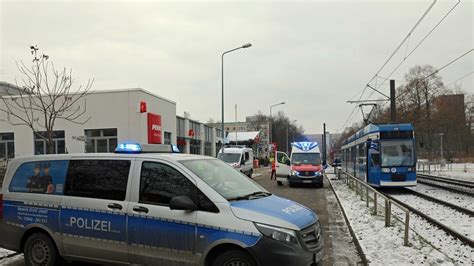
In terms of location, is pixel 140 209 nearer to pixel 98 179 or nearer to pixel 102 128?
pixel 98 179

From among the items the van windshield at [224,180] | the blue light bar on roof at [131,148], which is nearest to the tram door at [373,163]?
the van windshield at [224,180]

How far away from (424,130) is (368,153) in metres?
47.8

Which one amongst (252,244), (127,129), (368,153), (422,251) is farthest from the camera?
(127,129)

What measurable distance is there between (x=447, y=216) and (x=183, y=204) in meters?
10.1

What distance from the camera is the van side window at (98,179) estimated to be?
19.6 ft

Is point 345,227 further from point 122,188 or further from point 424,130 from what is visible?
point 424,130

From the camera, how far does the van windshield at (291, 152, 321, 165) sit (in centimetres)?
2531

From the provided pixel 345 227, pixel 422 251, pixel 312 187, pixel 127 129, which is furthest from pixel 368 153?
pixel 127 129

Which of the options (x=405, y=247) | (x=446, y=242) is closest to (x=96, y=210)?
(x=405, y=247)

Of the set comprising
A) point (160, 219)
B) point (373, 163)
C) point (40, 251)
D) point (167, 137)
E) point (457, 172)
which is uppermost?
point (167, 137)

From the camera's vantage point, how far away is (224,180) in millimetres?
6020

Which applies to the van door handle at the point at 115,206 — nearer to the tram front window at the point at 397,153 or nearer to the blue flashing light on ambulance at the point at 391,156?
the blue flashing light on ambulance at the point at 391,156

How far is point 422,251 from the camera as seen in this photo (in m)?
7.38

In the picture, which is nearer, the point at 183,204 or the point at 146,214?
the point at 183,204
